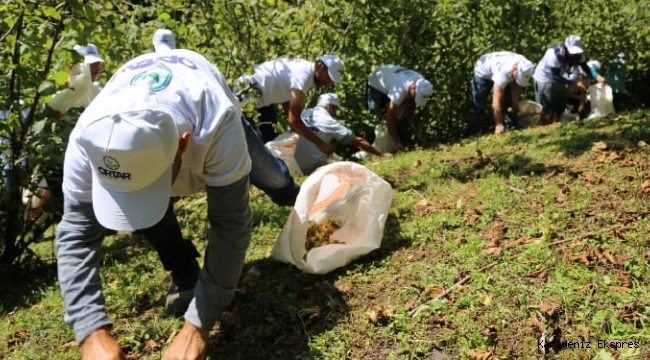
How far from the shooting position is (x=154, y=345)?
2828mm

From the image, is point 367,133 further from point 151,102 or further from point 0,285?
point 151,102

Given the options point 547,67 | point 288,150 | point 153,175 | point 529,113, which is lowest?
point 529,113

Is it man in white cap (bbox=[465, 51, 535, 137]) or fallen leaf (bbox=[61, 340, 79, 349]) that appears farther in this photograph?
man in white cap (bbox=[465, 51, 535, 137])

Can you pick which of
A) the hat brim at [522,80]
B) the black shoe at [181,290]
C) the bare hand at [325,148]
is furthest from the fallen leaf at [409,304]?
the hat brim at [522,80]

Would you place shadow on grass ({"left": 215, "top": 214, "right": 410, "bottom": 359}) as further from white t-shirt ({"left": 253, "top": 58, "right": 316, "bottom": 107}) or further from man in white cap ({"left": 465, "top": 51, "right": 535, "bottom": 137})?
man in white cap ({"left": 465, "top": 51, "right": 535, "bottom": 137})

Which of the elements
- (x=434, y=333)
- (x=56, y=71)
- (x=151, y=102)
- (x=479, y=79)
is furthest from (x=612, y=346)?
(x=479, y=79)

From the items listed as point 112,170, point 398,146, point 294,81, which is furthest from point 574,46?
point 112,170

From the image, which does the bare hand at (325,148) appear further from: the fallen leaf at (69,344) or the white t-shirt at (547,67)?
the white t-shirt at (547,67)

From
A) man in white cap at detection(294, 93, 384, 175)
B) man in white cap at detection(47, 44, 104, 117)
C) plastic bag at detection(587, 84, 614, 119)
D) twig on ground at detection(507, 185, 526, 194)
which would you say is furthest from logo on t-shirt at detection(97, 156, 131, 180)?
plastic bag at detection(587, 84, 614, 119)

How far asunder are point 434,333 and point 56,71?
118 inches

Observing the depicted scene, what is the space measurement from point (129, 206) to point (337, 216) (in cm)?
184

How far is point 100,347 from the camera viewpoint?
2053mm

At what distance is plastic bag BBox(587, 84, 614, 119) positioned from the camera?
8125 millimetres

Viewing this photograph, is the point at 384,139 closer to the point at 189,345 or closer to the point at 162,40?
the point at 162,40
